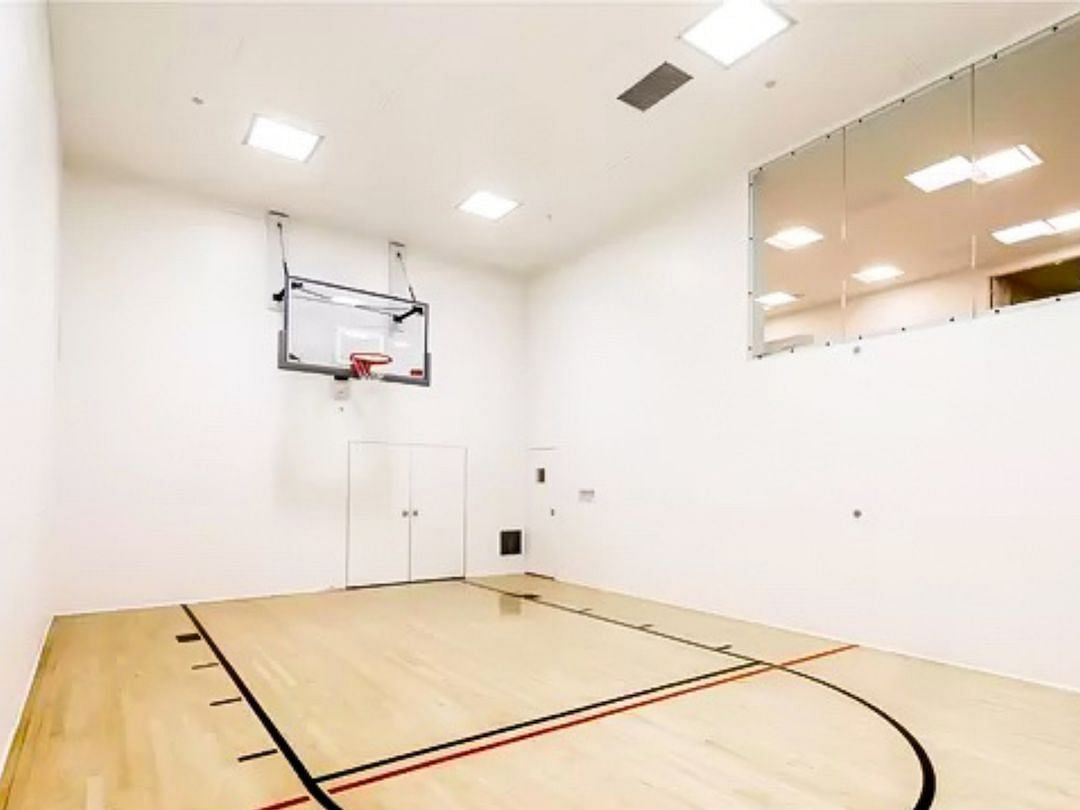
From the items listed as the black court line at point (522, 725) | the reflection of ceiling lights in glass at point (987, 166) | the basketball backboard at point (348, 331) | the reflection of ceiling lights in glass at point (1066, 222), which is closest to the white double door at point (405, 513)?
the basketball backboard at point (348, 331)

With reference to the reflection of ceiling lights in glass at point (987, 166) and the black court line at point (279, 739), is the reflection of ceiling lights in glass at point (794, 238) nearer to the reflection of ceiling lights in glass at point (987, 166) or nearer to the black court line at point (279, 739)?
the reflection of ceiling lights in glass at point (987, 166)

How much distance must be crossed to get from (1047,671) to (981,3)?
13.2 ft

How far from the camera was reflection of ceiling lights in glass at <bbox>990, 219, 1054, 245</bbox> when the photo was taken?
4.05 meters

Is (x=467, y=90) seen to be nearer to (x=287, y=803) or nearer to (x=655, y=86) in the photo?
(x=655, y=86)

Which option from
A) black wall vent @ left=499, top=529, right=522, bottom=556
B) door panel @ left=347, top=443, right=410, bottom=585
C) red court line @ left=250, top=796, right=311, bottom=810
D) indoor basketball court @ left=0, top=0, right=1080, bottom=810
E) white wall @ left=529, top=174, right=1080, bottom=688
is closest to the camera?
red court line @ left=250, top=796, right=311, bottom=810

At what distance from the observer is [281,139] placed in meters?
5.41

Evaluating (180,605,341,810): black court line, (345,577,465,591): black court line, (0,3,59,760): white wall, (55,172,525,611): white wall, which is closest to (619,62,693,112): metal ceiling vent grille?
(0,3,59,760): white wall

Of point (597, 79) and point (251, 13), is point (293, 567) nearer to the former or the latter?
point (251, 13)

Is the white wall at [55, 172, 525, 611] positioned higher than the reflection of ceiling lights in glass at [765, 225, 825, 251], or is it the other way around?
the reflection of ceiling lights in glass at [765, 225, 825, 251]

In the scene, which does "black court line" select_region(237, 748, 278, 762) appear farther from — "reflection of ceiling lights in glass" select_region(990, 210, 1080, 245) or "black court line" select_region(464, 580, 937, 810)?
"reflection of ceiling lights in glass" select_region(990, 210, 1080, 245)

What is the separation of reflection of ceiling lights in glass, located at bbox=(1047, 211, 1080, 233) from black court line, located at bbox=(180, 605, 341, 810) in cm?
508

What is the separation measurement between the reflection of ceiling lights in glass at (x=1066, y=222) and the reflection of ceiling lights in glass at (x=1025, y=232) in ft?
0.08

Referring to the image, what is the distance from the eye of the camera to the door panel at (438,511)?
7645 millimetres

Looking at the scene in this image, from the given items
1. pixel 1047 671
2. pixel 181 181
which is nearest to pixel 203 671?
pixel 181 181
